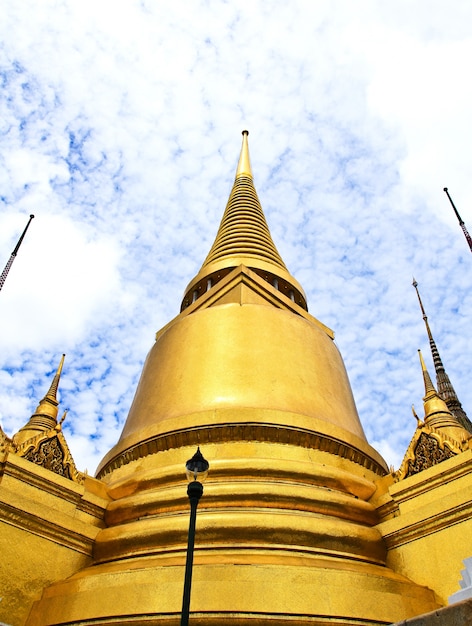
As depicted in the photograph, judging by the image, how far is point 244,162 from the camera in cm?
2009

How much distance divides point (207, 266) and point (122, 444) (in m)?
5.53

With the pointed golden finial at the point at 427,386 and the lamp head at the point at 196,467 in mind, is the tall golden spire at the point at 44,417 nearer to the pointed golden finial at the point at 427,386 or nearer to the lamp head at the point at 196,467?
the lamp head at the point at 196,467

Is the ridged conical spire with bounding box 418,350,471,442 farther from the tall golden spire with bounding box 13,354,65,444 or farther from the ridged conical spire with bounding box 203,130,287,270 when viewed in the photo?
the tall golden spire with bounding box 13,354,65,444

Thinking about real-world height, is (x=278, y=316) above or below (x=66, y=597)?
above

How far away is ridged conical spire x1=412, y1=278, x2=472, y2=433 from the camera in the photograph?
14.4 metres

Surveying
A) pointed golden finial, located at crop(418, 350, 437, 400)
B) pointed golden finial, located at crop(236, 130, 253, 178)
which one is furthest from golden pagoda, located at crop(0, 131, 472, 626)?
pointed golden finial, located at crop(236, 130, 253, 178)

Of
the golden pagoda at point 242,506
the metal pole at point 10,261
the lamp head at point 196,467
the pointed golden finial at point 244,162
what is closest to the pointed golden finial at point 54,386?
the golden pagoda at point 242,506

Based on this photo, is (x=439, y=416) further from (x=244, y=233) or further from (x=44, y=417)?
(x=244, y=233)

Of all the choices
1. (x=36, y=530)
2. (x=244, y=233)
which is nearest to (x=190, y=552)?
(x=36, y=530)

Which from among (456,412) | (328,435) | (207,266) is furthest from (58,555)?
(456,412)

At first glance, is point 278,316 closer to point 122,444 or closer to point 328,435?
point 328,435

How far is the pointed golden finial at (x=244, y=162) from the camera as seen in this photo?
768 inches

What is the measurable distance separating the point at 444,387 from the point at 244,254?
6487mm

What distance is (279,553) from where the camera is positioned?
6.04 meters
